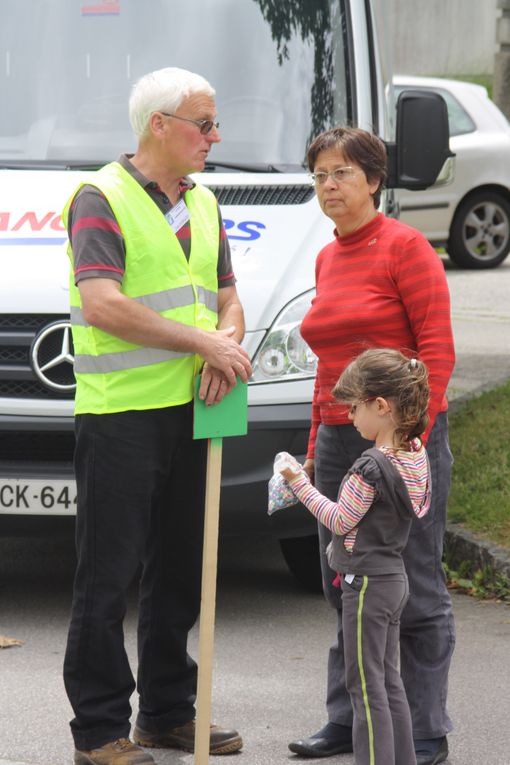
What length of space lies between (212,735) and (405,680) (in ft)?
1.95

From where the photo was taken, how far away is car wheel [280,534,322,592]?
19.7 feet

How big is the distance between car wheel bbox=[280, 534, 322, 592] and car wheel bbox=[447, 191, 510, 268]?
970 centimetres

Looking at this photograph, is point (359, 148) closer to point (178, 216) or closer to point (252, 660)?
point (178, 216)

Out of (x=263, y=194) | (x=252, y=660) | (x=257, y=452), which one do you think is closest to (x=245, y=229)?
(x=263, y=194)

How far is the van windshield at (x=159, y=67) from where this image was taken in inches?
249

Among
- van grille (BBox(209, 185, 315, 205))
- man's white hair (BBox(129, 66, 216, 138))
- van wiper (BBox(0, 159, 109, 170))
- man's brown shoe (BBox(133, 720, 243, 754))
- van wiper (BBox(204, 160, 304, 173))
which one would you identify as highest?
man's white hair (BBox(129, 66, 216, 138))

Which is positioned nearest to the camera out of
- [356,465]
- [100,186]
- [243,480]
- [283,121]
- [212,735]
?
[356,465]

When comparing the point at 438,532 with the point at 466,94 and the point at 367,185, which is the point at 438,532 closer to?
the point at 367,185

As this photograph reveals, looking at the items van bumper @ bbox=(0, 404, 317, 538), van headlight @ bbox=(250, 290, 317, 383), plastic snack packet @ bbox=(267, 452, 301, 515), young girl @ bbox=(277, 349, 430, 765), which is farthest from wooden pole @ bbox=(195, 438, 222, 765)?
van headlight @ bbox=(250, 290, 317, 383)

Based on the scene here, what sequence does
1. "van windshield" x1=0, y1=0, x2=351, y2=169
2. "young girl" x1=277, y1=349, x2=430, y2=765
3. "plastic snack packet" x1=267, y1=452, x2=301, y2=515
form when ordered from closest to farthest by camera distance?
"young girl" x1=277, y1=349, x2=430, y2=765, "plastic snack packet" x1=267, y1=452, x2=301, y2=515, "van windshield" x1=0, y1=0, x2=351, y2=169

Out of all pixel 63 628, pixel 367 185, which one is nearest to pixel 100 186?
pixel 367 185

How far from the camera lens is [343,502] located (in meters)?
3.84

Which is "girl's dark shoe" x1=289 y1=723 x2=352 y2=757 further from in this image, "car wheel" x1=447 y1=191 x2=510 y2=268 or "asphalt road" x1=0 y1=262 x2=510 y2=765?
"car wheel" x1=447 y1=191 x2=510 y2=268

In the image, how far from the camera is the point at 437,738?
4.35 meters
